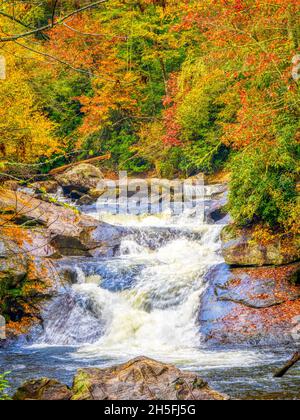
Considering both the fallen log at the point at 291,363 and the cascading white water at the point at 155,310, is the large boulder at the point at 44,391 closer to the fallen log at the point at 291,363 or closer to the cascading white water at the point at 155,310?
the fallen log at the point at 291,363

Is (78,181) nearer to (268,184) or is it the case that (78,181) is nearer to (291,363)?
(268,184)

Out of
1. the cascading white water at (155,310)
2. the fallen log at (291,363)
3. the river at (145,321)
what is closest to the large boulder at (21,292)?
the river at (145,321)

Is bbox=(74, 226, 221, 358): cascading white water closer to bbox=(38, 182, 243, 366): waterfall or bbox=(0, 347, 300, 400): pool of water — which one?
bbox=(38, 182, 243, 366): waterfall

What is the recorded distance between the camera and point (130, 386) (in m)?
5.52

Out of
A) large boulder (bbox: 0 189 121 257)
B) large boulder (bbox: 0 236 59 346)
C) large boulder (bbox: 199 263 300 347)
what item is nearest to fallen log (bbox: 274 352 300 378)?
large boulder (bbox: 199 263 300 347)

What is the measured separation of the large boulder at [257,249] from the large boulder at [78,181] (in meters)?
10.7

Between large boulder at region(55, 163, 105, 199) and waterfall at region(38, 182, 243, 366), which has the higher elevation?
large boulder at region(55, 163, 105, 199)

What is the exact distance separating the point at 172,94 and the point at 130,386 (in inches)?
796

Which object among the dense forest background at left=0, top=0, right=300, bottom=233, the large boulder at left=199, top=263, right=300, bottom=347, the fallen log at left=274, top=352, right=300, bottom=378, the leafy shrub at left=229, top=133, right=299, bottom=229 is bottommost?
the large boulder at left=199, top=263, right=300, bottom=347

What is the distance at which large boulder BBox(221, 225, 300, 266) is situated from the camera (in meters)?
11.7

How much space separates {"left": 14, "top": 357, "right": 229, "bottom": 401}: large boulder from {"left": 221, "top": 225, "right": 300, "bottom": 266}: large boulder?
6.34m
